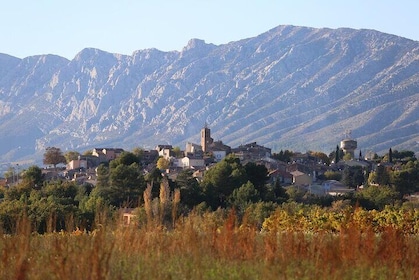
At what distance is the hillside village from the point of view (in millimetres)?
77375

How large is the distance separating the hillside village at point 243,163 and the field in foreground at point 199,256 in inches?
2341

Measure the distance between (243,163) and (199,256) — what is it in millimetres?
65784

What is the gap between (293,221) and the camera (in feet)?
61.9

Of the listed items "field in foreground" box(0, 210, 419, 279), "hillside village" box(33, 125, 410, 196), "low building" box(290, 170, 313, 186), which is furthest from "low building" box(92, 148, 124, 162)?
"field in foreground" box(0, 210, 419, 279)

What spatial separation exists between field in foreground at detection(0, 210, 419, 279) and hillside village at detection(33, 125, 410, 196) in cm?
5947

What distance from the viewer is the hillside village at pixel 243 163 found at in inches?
3046

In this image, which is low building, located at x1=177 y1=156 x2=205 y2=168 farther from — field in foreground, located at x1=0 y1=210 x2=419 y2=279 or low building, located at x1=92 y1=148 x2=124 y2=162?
field in foreground, located at x1=0 y1=210 x2=419 y2=279

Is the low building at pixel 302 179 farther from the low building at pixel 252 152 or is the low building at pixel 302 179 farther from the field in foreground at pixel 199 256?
the field in foreground at pixel 199 256

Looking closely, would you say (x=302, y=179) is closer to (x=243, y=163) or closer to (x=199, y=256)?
(x=243, y=163)

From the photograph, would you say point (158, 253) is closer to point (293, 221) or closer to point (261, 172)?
point (293, 221)

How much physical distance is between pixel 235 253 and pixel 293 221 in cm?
993

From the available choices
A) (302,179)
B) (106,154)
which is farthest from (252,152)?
(302,179)

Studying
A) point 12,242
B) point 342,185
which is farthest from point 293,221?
point 342,185

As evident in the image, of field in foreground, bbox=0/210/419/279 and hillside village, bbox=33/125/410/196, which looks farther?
hillside village, bbox=33/125/410/196
